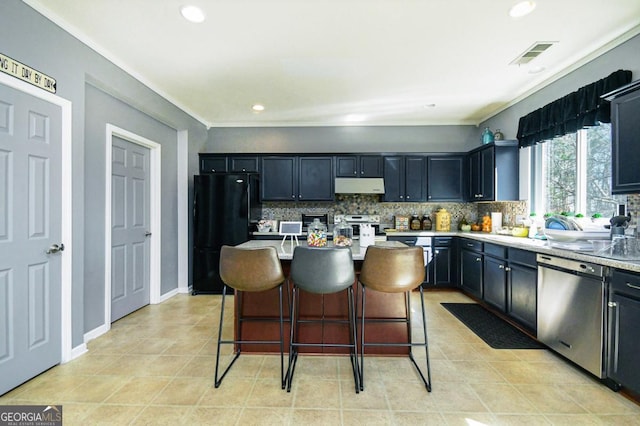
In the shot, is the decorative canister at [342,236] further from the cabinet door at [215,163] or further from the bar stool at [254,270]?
the cabinet door at [215,163]

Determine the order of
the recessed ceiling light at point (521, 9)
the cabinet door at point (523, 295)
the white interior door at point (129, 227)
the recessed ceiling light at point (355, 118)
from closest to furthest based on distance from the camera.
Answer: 1. the recessed ceiling light at point (521, 9)
2. the cabinet door at point (523, 295)
3. the white interior door at point (129, 227)
4. the recessed ceiling light at point (355, 118)

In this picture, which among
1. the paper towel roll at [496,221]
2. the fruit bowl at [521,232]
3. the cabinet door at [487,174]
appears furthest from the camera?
the paper towel roll at [496,221]

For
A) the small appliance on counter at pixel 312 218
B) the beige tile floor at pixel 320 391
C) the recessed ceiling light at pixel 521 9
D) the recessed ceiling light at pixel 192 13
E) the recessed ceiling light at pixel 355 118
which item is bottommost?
Result: the beige tile floor at pixel 320 391

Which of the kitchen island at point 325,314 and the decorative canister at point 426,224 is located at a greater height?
the decorative canister at point 426,224

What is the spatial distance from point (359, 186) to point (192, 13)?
129 inches

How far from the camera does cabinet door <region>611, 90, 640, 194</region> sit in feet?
7.16

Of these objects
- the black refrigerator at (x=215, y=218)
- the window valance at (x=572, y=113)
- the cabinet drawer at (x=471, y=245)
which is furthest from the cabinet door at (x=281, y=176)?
the window valance at (x=572, y=113)

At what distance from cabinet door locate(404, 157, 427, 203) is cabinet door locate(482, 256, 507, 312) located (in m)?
1.55

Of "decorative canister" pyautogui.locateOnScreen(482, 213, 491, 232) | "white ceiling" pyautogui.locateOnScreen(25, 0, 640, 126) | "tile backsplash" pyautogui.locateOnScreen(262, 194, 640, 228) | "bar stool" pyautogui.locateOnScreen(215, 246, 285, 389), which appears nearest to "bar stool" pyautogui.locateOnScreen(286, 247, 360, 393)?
"bar stool" pyautogui.locateOnScreen(215, 246, 285, 389)

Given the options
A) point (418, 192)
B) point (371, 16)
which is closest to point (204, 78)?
point (371, 16)

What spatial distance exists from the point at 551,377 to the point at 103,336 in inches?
157

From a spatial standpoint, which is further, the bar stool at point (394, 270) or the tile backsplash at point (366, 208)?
the tile backsplash at point (366, 208)

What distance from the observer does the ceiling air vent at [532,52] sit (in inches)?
109

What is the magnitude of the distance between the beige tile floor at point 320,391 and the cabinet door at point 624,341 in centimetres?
17
